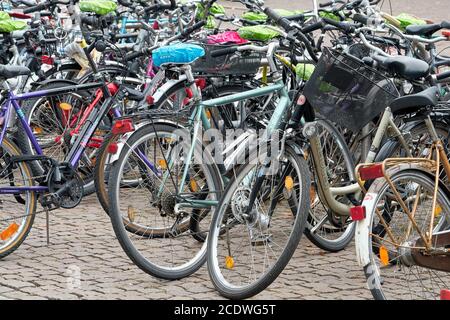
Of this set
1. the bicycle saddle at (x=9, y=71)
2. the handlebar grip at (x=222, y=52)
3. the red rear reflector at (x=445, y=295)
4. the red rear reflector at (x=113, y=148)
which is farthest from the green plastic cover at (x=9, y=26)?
the red rear reflector at (x=445, y=295)

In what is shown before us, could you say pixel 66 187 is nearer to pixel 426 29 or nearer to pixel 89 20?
pixel 89 20

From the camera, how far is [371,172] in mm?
4828

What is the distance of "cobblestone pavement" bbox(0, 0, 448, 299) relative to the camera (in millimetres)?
5707

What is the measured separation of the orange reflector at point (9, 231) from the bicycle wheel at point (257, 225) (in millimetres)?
1395

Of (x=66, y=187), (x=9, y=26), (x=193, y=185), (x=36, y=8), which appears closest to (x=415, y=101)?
(x=193, y=185)

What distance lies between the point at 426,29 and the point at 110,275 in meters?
3.00

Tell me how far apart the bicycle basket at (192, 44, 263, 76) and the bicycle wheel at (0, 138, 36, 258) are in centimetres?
142

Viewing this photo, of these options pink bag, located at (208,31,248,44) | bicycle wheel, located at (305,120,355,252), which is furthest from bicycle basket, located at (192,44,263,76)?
bicycle wheel, located at (305,120,355,252)

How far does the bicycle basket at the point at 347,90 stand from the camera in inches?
220

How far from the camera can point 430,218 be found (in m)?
4.90

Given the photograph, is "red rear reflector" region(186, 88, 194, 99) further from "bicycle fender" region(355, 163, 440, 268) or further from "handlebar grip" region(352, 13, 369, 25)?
"bicycle fender" region(355, 163, 440, 268)

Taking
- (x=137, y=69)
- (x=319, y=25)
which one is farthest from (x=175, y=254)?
(x=137, y=69)

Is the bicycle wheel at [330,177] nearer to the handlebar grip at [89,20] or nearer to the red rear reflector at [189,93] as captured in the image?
the red rear reflector at [189,93]

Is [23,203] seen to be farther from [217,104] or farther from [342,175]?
[342,175]
